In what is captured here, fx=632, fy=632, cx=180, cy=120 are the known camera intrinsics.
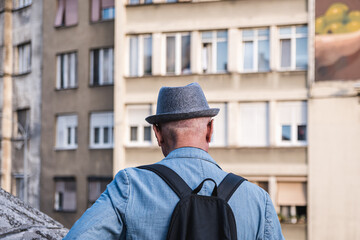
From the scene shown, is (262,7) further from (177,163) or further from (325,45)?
(177,163)

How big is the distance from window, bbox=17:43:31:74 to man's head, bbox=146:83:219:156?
96.1 ft

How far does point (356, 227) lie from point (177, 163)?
22302 millimetres

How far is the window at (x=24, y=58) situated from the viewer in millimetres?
30812

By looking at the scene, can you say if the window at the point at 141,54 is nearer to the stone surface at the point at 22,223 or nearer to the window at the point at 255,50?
the window at the point at 255,50

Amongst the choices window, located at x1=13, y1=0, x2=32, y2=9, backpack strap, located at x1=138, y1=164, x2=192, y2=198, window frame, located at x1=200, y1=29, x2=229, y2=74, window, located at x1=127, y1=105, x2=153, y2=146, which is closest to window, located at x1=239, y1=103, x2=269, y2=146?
window frame, located at x1=200, y1=29, x2=229, y2=74

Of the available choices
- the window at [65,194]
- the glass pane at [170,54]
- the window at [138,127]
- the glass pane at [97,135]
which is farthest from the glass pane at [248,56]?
the window at [65,194]

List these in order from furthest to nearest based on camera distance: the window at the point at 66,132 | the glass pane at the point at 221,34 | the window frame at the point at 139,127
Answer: the window at the point at 66,132
the window frame at the point at 139,127
the glass pane at the point at 221,34

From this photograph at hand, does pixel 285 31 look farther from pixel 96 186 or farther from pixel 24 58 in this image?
pixel 24 58

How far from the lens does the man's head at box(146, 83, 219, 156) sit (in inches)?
84.7

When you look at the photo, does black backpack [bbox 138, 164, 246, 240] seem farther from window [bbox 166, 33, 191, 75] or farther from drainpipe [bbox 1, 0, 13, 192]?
drainpipe [bbox 1, 0, 13, 192]

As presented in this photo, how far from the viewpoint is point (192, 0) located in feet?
83.8

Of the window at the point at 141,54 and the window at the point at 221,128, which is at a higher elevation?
the window at the point at 141,54

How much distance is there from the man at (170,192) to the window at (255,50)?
2317 centimetres

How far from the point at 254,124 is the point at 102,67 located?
24.9 ft
